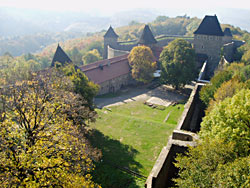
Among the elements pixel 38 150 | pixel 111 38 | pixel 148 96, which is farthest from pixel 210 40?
pixel 38 150

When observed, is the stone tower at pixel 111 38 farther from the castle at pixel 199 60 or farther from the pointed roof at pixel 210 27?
the pointed roof at pixel 210 27

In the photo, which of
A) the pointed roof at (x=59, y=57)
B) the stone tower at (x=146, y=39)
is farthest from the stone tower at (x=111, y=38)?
the pointed roof at (x=59, y=57)

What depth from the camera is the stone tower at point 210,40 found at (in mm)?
41803

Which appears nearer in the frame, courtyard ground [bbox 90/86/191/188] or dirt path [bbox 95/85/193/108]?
courtyard ground [bbox 90/86/191/188]

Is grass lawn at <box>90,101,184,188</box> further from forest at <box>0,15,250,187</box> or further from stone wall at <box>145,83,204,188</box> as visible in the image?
stone wall at <box>145,83,204,188</box>

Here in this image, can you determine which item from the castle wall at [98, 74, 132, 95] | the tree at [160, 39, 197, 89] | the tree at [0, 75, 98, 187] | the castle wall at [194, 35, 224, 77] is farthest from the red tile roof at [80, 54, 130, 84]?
the tree at [0, 75, 98, 187]

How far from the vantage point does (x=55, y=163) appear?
11.1m

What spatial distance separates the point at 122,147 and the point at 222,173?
38.4 ft

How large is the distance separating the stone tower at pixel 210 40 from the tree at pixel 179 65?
7.38m

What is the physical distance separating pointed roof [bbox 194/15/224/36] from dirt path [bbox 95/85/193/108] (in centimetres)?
1088

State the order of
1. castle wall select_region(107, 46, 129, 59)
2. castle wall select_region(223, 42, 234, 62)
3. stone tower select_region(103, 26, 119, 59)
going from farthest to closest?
1. stone tower select_region(103, 26, 119, 59)
2. castle wall select_region(107, 46, 129, 59)
3. castle wall select_region(223, 42, 234, 62)

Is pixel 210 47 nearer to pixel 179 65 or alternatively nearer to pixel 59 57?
pixel 179 65

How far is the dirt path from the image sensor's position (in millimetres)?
34594

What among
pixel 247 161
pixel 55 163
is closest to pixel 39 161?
pixel 55 163
